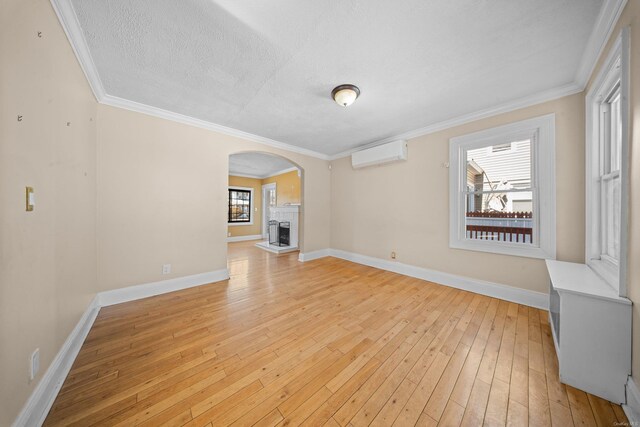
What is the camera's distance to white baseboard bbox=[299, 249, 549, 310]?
Answer: 2.42 meters

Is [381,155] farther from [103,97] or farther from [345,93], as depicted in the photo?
[103,97]

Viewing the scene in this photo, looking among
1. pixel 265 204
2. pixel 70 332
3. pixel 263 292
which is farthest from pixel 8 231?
pixel 265 204

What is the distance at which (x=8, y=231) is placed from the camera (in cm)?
96

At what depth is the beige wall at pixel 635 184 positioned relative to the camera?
45.7 inches

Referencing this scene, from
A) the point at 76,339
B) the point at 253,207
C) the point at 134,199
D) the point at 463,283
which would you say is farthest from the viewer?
the point at 253,207

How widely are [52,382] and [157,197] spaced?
2080 millimetres

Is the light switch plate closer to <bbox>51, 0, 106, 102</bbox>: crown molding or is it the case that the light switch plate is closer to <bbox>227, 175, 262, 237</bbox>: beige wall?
<bbox>51, 0, 106, 102</bbox>: crown molding

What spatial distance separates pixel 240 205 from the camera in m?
7.70

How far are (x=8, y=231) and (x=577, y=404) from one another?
321cm

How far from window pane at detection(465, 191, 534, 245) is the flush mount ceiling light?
222 cm

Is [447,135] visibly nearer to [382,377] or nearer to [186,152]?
[382,377]

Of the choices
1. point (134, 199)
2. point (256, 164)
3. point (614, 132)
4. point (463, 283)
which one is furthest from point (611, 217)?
point (256, 164)

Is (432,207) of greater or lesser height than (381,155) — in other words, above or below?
below

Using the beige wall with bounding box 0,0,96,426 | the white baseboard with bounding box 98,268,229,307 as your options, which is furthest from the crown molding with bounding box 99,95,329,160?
the white baseboard with bounding box 98,268,229,307
